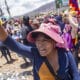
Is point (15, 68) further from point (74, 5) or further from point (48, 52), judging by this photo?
point (48, 52)

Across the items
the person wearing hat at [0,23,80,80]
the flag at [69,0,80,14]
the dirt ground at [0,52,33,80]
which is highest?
the person wearing hat at [0,23,80,80]

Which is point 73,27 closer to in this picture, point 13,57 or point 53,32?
point 53,32

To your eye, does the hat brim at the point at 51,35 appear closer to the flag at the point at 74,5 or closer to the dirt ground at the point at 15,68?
the dirt ground at the point at 15,68

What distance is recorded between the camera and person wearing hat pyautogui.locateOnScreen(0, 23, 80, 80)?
2541 millimetres

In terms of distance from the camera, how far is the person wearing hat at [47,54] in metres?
2.54

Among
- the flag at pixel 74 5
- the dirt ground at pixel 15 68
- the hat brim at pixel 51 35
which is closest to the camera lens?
the hat brim at pixel 51 35

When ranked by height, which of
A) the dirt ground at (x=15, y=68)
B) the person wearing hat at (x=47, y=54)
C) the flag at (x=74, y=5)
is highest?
the person wearing hat at (x=47, y=54)

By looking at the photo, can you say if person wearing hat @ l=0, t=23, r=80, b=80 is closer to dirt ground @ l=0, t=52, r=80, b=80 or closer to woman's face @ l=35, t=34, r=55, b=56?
woman's face @ l=35, t=34, r=55, b=56

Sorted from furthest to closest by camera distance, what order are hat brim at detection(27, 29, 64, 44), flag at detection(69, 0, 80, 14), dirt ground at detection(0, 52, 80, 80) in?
1. dirt ground at detection(0, 52, 80, 80)
2. flag at detection(69, 0, 80, 14)
3. hat brim at detection(27, 29, 64, 44)

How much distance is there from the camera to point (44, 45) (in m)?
2.55

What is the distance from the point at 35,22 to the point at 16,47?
4506 mm

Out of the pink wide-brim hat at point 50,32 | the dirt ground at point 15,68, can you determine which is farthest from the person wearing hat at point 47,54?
the dirt ground at point 15,68

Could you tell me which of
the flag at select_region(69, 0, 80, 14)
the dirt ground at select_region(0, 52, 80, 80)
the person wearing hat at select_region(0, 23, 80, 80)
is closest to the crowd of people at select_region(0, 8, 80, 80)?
the person wearing hat at select_region(0, 23, 80, 80)

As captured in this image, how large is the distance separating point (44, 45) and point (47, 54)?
8cm
